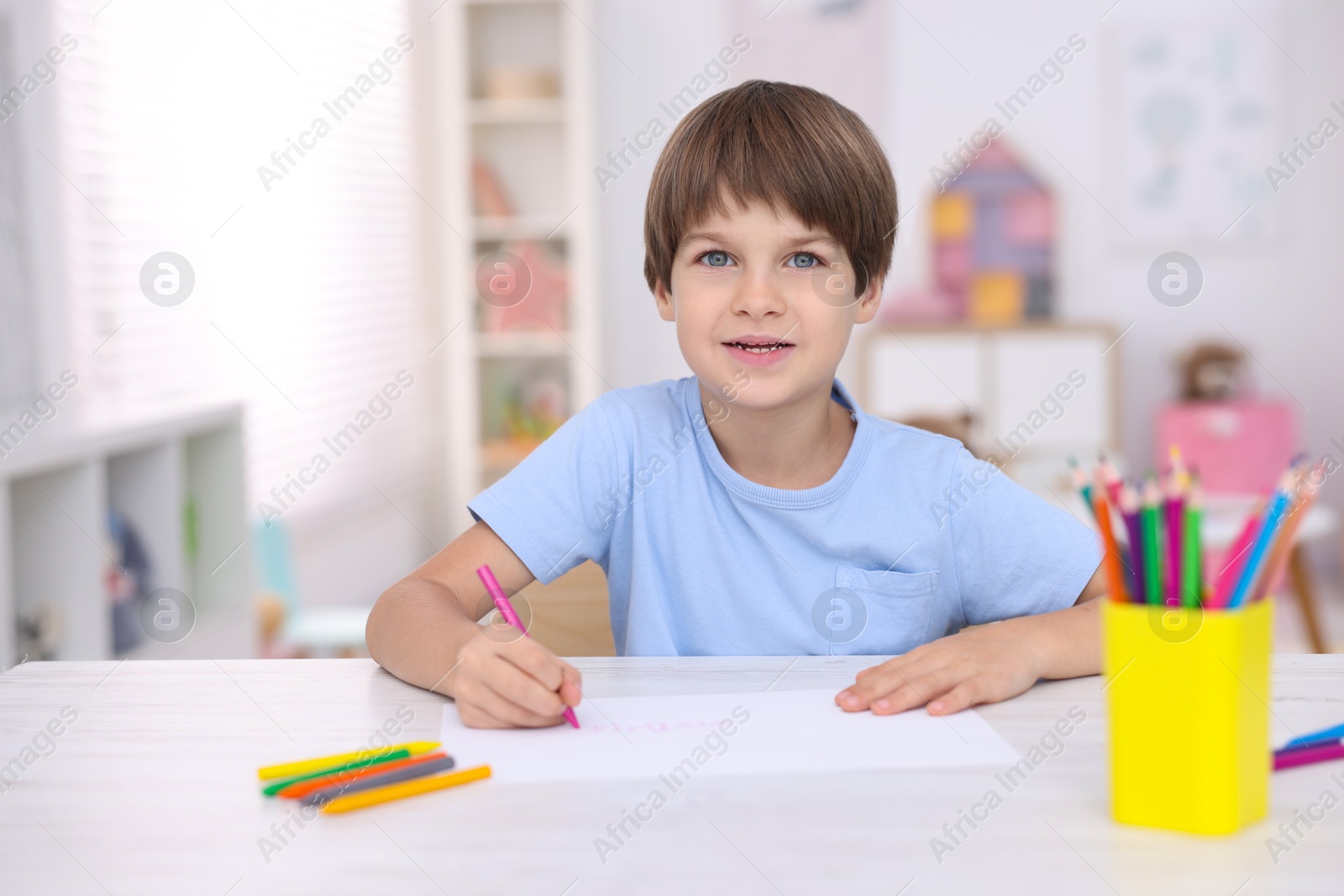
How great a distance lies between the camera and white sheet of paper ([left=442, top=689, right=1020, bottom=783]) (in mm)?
658

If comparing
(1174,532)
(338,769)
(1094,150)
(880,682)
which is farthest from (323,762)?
(1094,150)

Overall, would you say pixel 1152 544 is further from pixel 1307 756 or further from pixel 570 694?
pixel 570 694

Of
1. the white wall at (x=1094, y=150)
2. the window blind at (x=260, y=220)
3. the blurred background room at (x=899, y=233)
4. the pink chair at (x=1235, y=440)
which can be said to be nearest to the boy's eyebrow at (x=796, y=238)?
the window blind at (x=260, y=220)

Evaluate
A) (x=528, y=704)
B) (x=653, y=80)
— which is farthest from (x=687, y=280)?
(x=653, y=80)

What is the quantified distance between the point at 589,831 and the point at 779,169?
0.63 m

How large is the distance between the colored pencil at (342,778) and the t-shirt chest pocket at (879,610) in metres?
0.48

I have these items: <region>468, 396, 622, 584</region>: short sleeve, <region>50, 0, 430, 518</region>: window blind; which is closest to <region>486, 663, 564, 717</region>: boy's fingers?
<region>468, 396, 622, 584</region>: short sleeve

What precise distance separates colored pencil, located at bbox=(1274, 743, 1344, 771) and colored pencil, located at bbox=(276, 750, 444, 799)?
1.42ft

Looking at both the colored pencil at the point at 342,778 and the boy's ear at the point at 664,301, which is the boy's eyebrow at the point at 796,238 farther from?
the colored pencil at the point at 342,778

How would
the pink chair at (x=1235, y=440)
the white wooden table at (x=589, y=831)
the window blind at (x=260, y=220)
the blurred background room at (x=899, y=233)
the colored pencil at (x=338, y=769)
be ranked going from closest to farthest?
1. the white wooden table at (x=589, y=831)
2. the colored pencil at (x=338, y=769)
3. the window blind at (x=260, y=220)
4. the blurred background room at (x=899, y=233)
5. the pink chair at (x=1235, y=440)

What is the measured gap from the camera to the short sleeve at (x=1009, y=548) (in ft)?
3.34

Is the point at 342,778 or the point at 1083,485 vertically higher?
the point at 1083,485

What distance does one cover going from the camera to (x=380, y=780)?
629mm

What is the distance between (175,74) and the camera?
2.67m
